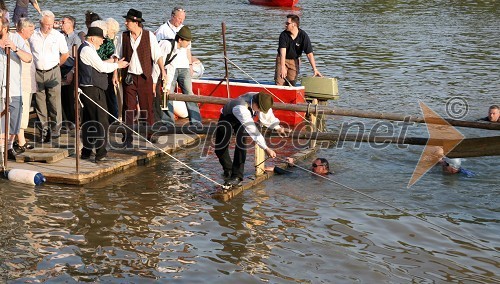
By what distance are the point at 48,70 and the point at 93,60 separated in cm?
126

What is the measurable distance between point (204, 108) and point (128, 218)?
647 cm

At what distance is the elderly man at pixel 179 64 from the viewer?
13.7 m

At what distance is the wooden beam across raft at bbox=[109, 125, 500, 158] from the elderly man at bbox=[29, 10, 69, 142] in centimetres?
109

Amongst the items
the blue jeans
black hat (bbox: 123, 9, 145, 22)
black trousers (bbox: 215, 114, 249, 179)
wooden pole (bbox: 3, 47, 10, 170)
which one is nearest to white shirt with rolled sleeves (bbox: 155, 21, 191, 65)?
the blue jeans

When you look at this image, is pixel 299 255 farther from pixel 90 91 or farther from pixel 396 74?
pixel 396 74

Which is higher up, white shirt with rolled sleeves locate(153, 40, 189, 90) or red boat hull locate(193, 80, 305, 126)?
white shirt with rolled sleeves locate(153, 40, 189, 90)

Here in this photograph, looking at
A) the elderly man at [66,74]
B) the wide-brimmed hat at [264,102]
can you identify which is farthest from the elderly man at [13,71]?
the wide-brimmed hat at [264,102]

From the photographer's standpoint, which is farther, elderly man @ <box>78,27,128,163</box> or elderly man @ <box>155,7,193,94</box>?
elderly man @ <box>155,7,193,94</box>

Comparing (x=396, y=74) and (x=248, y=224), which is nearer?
(x=248, y=224)

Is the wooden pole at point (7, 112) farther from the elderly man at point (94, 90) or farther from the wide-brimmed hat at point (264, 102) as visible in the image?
the wide-brimmed hat at point (264, 102)

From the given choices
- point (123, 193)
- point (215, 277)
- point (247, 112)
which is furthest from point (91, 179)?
point (215, 277)

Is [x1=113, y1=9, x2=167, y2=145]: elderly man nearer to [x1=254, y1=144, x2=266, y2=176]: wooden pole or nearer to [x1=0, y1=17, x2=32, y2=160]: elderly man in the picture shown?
[x1=0, y1=17, x2=32, y2=160]: elderly man

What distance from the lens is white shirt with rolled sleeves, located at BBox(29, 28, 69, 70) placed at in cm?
1271

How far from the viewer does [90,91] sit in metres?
12.2
